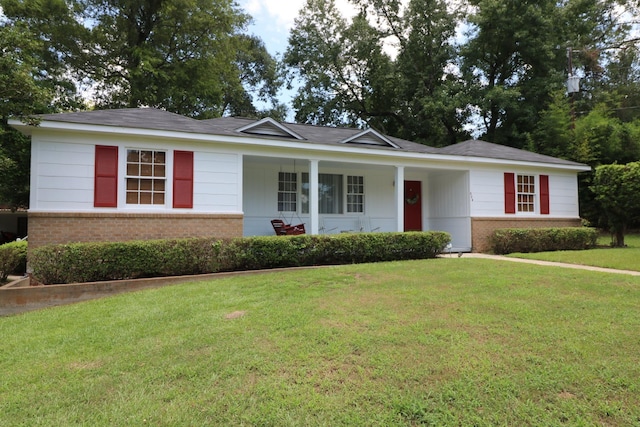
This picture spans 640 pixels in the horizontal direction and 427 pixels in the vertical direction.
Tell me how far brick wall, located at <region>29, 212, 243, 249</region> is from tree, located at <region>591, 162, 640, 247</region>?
12.0m

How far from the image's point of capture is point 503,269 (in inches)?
294

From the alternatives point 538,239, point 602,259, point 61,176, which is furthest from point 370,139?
point 61,176

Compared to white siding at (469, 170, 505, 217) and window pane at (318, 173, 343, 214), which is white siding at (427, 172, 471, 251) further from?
window pane at (318, 173, 343, 214)

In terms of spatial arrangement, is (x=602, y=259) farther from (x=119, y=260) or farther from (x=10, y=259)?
(x=10, y=259)

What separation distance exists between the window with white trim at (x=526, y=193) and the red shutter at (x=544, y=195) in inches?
9.9

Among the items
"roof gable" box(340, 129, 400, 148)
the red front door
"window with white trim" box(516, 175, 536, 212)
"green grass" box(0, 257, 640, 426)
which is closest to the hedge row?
"green grass" box(0, 257, 640, 426)

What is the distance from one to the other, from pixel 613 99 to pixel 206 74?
975 inches

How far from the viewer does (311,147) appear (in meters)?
10.5

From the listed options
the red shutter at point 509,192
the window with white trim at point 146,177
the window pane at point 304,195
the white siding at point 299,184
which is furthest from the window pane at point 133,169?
the red shutter at point 509,192

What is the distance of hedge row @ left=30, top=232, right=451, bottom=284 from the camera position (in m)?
6.75

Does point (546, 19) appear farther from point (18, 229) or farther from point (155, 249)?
point (18, 229)

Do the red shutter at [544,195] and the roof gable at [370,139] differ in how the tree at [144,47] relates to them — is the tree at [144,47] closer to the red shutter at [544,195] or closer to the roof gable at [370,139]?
the roof gable at [370,139]

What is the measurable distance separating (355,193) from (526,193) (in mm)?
5967

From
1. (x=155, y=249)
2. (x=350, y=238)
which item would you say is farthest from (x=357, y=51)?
(x=155, y=249)
